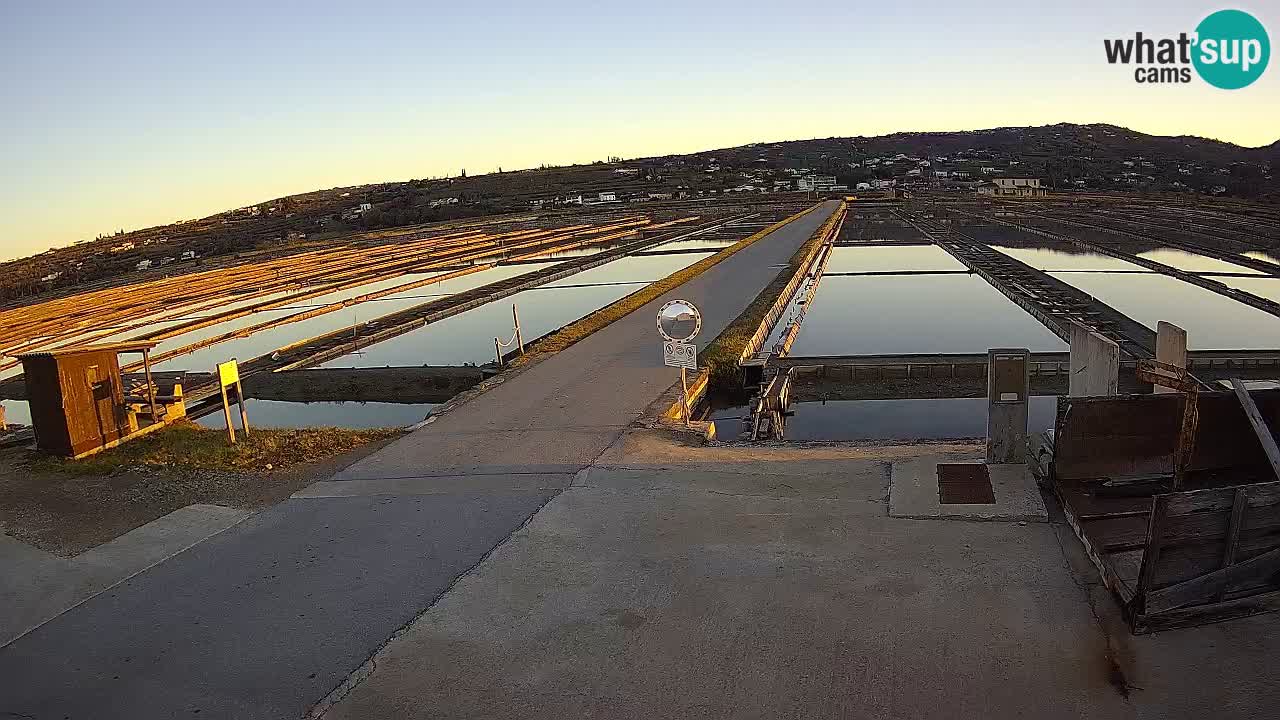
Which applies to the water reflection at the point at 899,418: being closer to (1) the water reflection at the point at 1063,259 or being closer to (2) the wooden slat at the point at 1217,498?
(2) the wooden slat at the point at 1217,498

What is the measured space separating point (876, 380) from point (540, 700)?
33.0 feet

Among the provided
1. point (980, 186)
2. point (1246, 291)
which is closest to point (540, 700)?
point (1246, 291)

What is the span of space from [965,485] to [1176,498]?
189cm

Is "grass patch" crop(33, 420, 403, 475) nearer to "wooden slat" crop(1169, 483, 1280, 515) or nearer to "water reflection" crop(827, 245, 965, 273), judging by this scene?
"wooden slat" crop(1169, 483, 1280, 515)

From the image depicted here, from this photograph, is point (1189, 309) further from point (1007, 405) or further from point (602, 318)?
point (1007, 405)

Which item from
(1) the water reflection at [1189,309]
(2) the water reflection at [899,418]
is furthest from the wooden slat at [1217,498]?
(1) the water reflection at [1189,309]

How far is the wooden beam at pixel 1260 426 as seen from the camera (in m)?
4.67

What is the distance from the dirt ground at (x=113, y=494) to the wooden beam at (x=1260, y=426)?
21.7 ft

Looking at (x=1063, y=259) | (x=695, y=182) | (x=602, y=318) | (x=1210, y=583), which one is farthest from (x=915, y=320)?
(x=695, y=182)

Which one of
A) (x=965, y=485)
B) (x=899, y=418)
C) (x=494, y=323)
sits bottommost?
(x=899, y=418)

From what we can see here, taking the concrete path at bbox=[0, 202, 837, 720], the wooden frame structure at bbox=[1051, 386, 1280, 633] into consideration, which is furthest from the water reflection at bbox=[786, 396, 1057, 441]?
the wooden frame structure at bbox=[1051, 386, 1280, 633]

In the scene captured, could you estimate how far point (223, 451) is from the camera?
8.40m

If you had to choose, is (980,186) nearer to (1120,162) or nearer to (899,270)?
(1120,162)

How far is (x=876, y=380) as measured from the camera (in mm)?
12906
